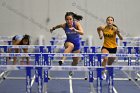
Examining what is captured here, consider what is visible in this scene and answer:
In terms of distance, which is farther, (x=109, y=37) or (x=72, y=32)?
(x=109, y=37)

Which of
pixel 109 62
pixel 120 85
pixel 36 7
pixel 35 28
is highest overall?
pixel 36 7

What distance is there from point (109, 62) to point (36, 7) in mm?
8102

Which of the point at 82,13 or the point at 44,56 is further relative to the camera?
the point at 82,13

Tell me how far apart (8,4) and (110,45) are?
8.43m

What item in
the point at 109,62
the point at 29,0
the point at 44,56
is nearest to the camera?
the point at 44,56

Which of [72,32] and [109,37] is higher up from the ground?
[72,32]

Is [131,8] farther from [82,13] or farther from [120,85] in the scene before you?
[120,85]

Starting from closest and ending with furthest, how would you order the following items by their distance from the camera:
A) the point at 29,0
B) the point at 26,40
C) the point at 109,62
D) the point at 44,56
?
the point at 44,56
the point at 109,62
the point at 26,40
the point at 29,0

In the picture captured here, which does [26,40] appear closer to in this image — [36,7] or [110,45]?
[110,45]

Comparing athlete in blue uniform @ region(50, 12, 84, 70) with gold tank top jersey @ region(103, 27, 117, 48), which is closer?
athlete in blue uniform @ region(50, 12, 84, 70)

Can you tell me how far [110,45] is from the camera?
9.21m

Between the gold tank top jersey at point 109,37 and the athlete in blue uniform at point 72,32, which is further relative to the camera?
the gold tank top jersey at point 109,37

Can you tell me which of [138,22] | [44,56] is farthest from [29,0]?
[44,56]

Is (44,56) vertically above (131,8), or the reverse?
(131,8)
